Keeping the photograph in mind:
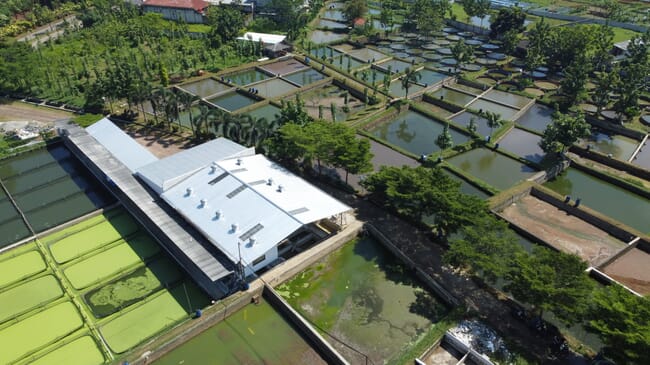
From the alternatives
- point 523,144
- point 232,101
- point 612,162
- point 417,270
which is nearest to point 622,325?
point 417,270

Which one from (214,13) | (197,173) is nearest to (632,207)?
(197,173)

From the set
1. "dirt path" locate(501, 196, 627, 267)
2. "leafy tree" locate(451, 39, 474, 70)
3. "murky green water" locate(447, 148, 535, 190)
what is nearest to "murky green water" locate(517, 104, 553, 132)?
"murky green water" locate(447, 148, 535, 190)

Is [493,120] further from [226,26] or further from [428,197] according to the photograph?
[226,26]

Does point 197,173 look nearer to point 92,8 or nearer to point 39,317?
point 39,317

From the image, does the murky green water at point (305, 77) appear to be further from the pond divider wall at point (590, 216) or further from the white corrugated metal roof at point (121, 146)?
the pond divider wall at point (590, 216)

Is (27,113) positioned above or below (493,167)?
above

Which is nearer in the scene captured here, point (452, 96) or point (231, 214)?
point (231, 214)

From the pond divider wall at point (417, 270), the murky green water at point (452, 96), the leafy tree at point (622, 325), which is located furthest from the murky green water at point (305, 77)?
the leafy tree at point (622, 325)
